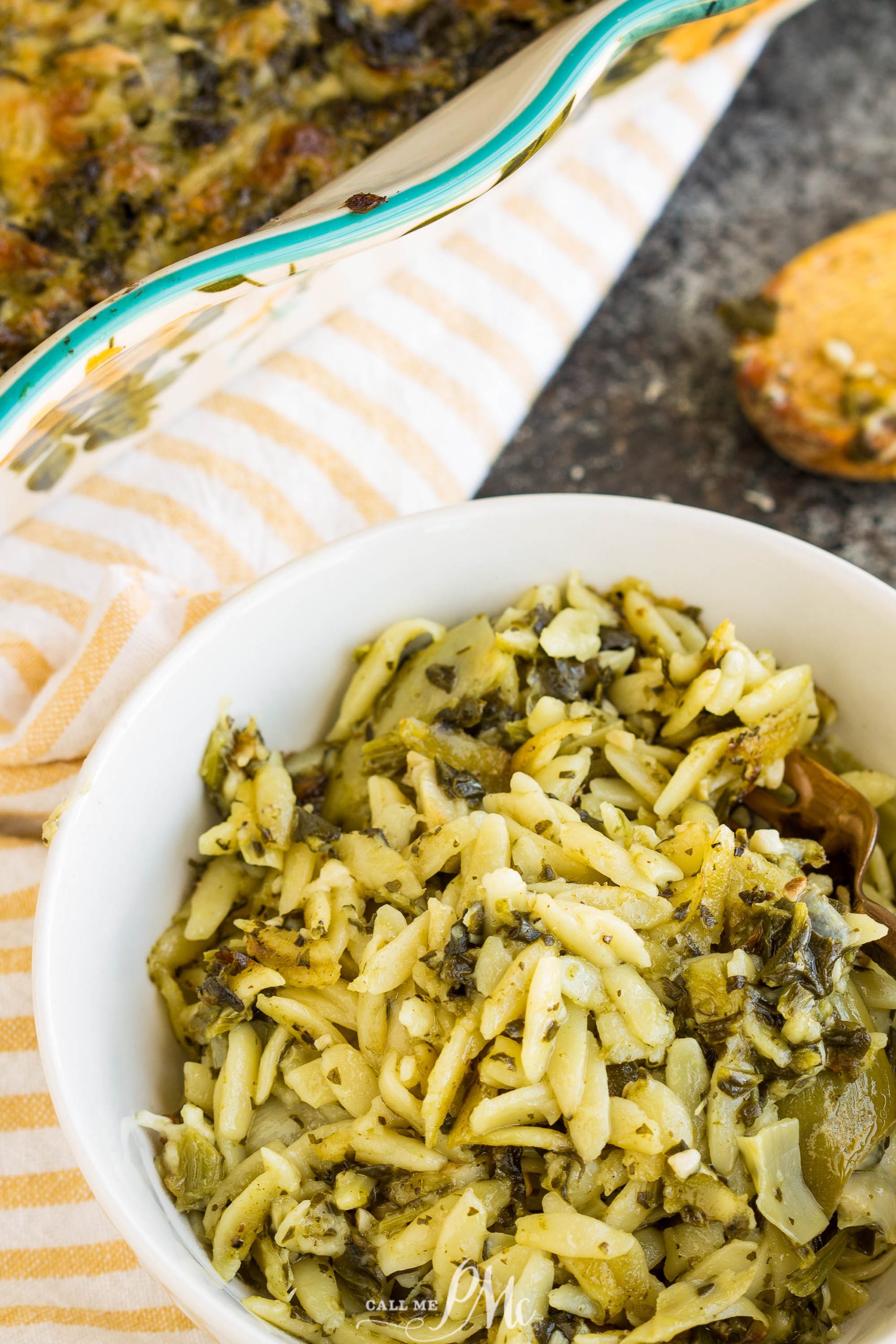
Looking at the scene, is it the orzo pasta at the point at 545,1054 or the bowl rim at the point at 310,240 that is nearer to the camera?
the orzo pasta at the point at 545,1054

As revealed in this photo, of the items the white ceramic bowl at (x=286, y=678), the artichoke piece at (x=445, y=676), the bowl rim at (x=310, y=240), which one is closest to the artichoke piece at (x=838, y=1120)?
the white ceramic bowl at (x=286, y=678)

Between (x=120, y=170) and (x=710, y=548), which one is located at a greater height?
(x=120, y=170)

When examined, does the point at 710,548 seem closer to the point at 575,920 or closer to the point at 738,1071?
the point at 575,920

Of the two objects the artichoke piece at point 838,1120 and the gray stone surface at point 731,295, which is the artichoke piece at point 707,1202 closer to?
the artichoke piece at point 838,1120

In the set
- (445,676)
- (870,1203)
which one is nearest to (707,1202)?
(870,1203)

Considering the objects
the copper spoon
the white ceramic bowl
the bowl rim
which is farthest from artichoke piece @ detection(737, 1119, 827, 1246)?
the bowl rim

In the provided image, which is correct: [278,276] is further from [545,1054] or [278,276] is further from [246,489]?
[545,1054]

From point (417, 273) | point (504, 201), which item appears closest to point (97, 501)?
point (417, 273)
